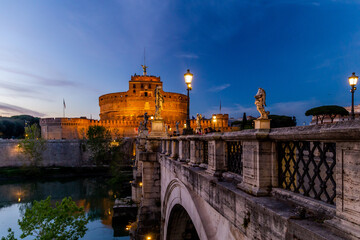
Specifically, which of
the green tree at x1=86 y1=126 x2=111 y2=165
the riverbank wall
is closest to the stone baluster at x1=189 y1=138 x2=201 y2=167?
the green tree at x1=86 y1=126 x2=111 y2=165

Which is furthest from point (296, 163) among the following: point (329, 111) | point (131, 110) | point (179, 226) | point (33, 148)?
point (131, 110)

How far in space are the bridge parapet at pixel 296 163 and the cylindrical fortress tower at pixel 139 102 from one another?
234ft

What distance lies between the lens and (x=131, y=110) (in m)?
77.6

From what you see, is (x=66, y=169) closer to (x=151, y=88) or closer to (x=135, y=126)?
(x=135, y=126)

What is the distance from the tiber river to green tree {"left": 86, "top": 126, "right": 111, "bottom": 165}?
290 inches

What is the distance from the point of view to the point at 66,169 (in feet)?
168

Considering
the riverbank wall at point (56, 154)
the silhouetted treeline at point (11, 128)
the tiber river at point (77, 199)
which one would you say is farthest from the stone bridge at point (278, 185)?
the silhouetted treeline at point (11, 128)

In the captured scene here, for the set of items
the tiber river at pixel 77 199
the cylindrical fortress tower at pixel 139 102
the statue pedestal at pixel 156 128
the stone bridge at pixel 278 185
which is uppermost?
the cylindrical fortress tower at pixel 139 102

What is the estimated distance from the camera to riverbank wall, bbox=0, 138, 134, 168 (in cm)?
5225

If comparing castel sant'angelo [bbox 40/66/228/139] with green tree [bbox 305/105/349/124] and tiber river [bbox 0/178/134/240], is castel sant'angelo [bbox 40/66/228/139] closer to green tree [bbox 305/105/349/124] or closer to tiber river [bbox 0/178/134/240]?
tiber river [bbox 0/178/134/240]

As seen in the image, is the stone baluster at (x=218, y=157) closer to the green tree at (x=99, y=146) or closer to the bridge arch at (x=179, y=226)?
the bridge arch at (x=179, y=226)

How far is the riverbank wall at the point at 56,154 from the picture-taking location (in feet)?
171

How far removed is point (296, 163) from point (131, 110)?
77.1m

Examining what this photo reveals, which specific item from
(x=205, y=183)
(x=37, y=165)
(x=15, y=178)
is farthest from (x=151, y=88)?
(x=205, y=183)
